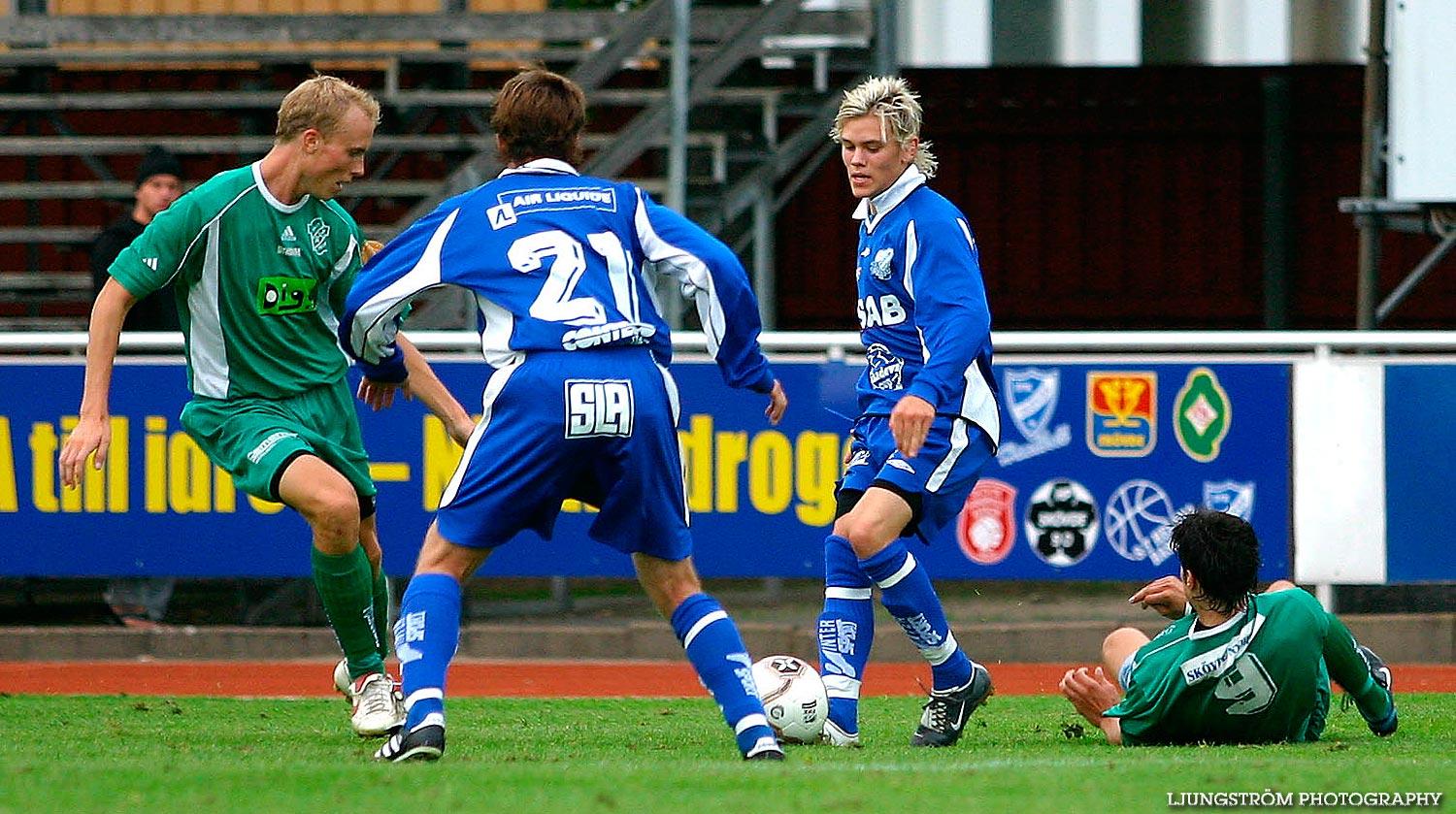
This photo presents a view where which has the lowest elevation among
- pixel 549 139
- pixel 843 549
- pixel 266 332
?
pixel 843 549

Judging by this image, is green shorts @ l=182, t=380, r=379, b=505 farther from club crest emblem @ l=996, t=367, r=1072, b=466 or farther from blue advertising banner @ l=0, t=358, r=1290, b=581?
club crest emblem @ l=996, t=367, r=1072, b=466

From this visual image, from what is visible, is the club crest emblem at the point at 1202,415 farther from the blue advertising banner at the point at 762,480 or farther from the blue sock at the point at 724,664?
the blue sock at the point at 724,664

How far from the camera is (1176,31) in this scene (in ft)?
53.3

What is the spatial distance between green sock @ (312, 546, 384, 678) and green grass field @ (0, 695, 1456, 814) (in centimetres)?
28

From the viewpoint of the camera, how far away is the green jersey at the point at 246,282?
252 inches


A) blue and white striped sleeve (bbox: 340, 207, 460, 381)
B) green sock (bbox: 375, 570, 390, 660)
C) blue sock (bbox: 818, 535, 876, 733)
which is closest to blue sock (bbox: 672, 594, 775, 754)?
blue sock (bbox: 818, 535, 876, 733)

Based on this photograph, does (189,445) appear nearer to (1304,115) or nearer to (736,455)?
(736,455)

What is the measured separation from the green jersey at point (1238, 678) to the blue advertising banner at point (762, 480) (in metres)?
3.71

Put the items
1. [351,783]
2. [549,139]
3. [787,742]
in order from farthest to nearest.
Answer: [787,742], [549,139], [351,783]

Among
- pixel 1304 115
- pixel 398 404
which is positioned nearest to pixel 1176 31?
pixel 1304 115

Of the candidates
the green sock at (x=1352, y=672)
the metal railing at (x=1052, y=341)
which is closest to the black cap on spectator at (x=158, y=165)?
the metal railing at (x=1052, y=341)

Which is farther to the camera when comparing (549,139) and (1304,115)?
(1304,115)

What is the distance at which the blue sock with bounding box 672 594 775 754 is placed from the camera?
5.41 metres

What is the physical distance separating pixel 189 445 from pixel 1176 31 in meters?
9.19
